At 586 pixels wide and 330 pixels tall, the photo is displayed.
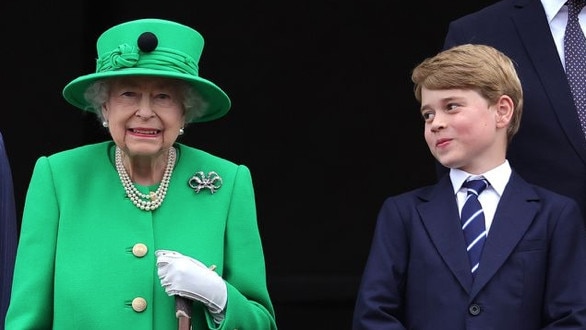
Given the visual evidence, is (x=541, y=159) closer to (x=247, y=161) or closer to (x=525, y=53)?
(x=525, y=53)

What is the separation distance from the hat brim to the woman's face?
0.05m

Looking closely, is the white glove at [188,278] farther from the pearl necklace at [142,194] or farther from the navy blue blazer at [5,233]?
the navy blue blazer at [5,233]

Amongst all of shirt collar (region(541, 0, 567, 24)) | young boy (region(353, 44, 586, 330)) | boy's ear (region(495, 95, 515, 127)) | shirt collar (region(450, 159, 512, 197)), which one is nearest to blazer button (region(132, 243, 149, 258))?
young boy (region(353, 44, 586, 330))

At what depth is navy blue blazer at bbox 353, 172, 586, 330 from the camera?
402 centimetres

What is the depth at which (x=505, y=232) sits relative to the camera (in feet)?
13.4

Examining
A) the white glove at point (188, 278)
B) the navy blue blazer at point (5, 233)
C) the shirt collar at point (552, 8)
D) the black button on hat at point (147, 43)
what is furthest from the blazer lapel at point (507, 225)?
the navy blue blazer at point (5, 233)

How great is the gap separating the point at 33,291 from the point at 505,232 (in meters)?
1.16

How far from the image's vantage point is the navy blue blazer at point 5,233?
4141mm

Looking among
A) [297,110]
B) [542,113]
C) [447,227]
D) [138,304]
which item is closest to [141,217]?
[138,304]

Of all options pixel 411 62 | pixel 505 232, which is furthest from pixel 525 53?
pixel 411 62

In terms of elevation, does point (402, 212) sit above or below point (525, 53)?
below

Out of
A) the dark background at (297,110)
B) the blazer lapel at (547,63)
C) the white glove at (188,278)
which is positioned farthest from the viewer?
the dark background at (297,110)

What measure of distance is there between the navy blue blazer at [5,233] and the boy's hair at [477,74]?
1.07 meters

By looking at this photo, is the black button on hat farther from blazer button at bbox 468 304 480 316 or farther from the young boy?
blazer button at bbox 468 304 480 316
